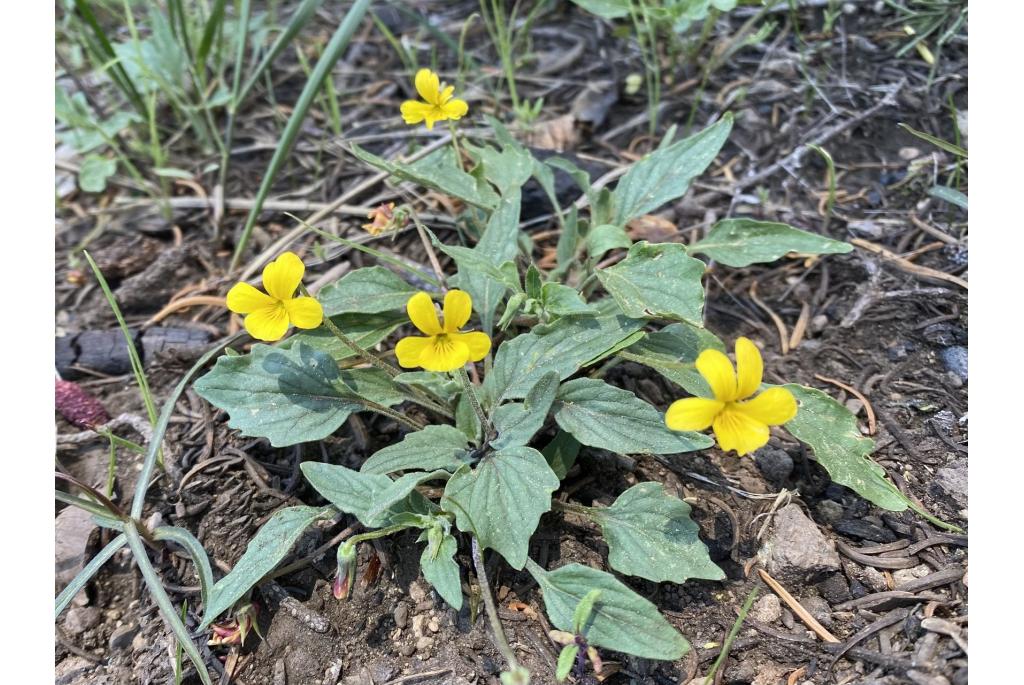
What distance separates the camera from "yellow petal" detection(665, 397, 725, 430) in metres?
1.88

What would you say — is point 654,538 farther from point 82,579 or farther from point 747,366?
point 82,579

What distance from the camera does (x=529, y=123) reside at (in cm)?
367

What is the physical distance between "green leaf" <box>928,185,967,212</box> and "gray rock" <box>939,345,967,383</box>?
534 mm

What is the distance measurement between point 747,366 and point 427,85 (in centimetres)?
145

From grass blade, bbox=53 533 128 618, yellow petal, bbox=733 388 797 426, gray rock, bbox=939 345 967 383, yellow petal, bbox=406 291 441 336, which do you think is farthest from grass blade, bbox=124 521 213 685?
gray rock, bbox=939 345 967 383

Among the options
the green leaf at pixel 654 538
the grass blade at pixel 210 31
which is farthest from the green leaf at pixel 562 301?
the grass blade at pixel 210 31

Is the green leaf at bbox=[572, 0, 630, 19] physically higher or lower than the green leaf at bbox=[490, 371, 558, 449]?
higher

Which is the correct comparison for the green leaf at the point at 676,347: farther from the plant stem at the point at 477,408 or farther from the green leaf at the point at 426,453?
the green leaf at the point at 426,453

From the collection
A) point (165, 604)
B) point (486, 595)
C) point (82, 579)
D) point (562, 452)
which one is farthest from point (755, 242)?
point (82, 579)

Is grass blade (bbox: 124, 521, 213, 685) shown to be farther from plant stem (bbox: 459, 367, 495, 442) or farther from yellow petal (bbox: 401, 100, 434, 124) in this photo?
yellow petal (bbox: 401, 100, 434, 124)

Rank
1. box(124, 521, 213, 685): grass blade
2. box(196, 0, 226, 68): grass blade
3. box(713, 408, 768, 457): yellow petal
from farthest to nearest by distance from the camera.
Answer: box(196, 0, 226, 68): grass blade, box(124, 521, 213, 685): grass blade, box(713, 408, 768, 457): yellow petal

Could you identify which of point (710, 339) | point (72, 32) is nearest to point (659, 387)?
point (710, 339)

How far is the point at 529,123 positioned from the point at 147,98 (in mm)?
1896

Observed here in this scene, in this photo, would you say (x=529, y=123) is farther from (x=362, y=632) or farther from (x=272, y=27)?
(x=362, y=632)
